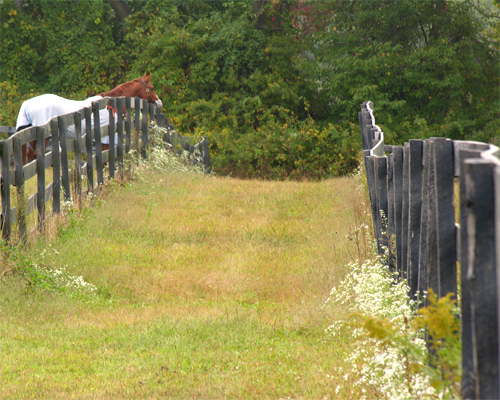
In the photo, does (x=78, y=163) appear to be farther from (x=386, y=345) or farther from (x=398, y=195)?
(x=386, y=345)

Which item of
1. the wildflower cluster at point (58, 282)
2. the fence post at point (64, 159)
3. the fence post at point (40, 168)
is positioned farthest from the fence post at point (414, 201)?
the fence post at point (64, 159)

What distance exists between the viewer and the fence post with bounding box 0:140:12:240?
6.09m

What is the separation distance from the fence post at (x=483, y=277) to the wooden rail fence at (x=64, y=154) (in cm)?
530

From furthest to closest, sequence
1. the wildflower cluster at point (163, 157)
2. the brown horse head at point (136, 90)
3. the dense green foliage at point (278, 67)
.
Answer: the dense green foliage at point (278, 67) < the brown horse head at point (136, 90) < the wildflower cluster at point (163, 157)

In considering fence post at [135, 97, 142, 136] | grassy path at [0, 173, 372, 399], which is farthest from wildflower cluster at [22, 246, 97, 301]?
fence post at [135, 97, 142, 136]

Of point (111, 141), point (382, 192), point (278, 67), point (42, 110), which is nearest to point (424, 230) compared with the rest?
point (382, 192)

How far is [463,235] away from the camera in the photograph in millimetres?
2307

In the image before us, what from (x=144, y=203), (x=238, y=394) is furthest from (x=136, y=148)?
(x=238, y=394)

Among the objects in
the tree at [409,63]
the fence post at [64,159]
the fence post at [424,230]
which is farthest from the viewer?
the tree at [409,63]

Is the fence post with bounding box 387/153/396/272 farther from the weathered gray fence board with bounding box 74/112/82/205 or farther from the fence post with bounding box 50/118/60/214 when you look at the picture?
the weathered gray fence board with bounding box 74/112/82/205

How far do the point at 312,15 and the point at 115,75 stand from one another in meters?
9.72

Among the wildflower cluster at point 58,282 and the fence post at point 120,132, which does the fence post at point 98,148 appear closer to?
the fence post at point 120,132

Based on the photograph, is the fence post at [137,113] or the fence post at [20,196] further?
the fence post at [137,113]

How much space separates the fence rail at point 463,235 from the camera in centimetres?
214
